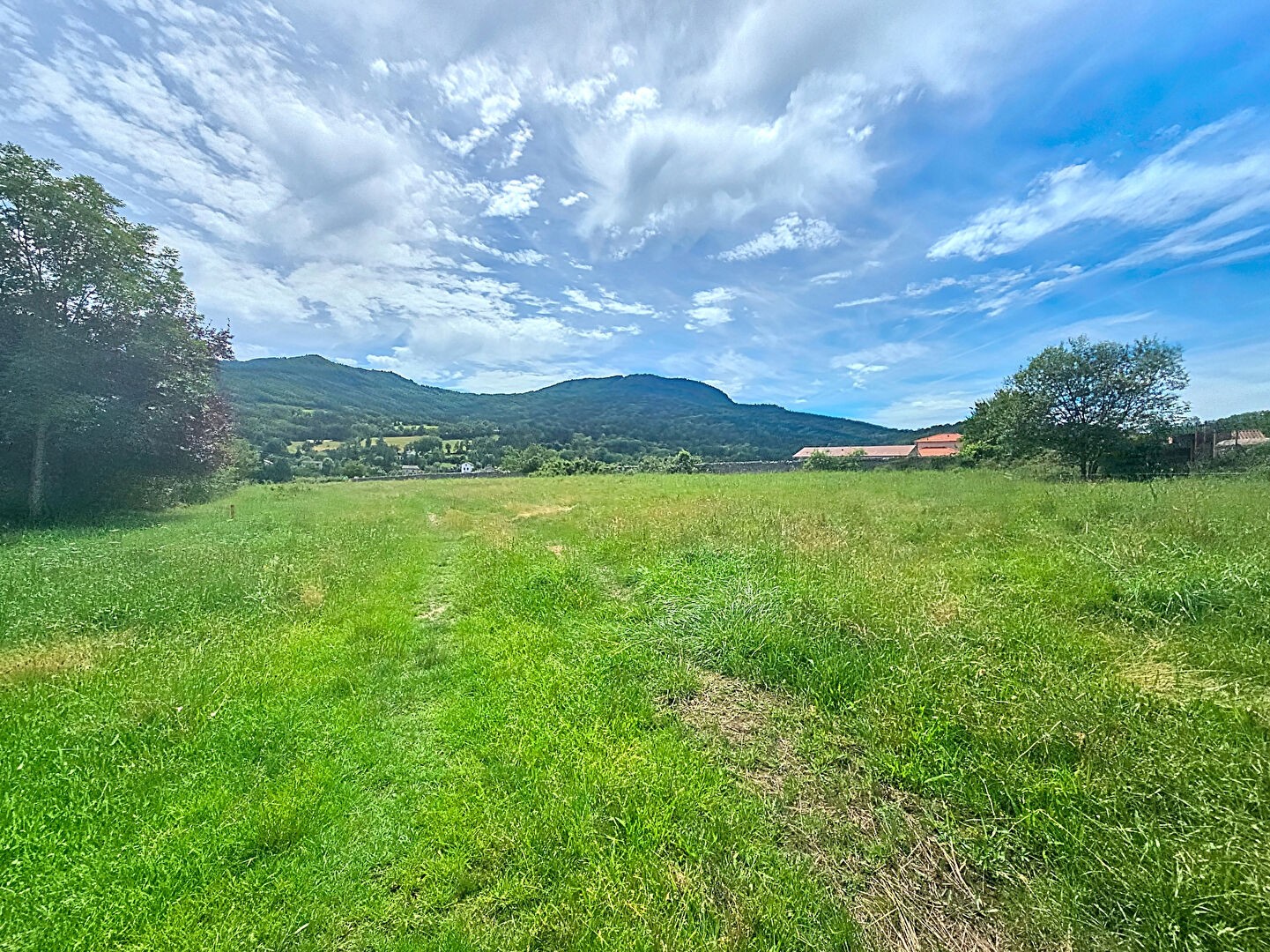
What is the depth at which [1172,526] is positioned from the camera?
8695 mm

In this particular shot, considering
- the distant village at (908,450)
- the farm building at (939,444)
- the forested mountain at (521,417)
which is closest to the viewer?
the distant village at (908,450)

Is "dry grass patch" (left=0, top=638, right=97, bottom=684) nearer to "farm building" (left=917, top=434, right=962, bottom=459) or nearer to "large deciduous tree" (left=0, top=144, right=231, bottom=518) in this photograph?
"large deciduous tree" (left=0, top=144, right=231, bottom=518)

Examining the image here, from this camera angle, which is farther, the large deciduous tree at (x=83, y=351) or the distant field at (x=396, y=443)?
the distant field at (x=396, y=443)

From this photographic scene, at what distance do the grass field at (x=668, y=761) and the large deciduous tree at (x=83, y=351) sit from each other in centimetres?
1302

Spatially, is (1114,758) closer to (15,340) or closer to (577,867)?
(577,867)

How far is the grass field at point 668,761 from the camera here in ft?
8.61

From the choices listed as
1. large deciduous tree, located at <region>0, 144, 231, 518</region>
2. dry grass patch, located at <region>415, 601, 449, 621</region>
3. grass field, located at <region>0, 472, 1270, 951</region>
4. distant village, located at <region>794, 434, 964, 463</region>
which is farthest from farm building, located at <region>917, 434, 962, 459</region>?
large deciduous tree, located at <region>0, 144, 231, 518</region>

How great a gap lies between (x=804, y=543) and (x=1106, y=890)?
23.5 feet

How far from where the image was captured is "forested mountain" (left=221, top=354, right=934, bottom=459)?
107 meters

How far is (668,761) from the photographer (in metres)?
3.92

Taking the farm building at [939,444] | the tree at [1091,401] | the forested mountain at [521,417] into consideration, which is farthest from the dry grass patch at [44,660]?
the forested mountain at [521,417]

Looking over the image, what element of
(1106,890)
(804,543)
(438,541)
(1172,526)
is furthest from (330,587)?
(1172,526)

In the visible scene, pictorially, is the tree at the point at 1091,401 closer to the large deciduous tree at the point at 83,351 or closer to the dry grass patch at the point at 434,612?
the dry grass patch at the point at 434,612

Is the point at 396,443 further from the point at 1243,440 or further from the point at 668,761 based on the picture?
the point at 1243,440
